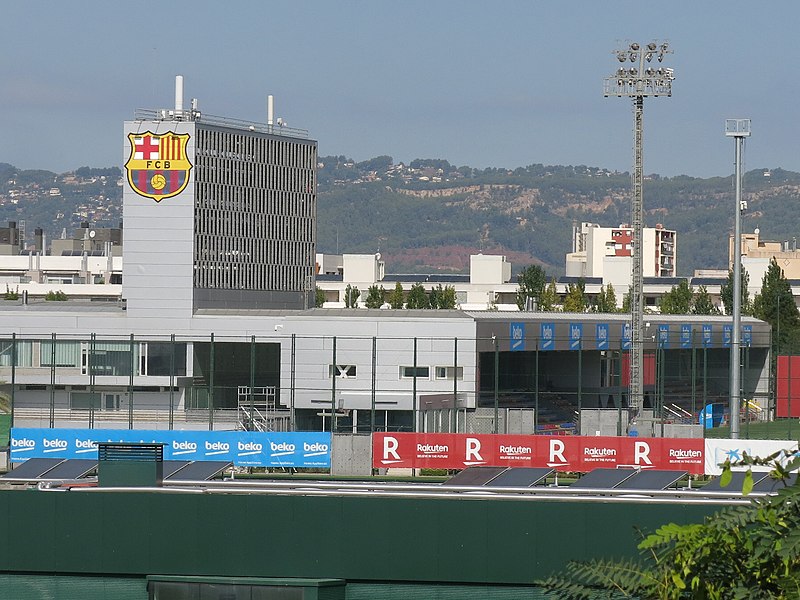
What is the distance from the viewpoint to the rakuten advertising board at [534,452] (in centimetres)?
4550

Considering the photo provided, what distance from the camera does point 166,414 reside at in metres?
64.1

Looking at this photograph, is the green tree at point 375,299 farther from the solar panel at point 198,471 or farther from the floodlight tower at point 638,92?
the solar panel at point 198,471

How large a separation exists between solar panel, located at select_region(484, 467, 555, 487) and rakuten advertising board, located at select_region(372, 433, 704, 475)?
671 inches

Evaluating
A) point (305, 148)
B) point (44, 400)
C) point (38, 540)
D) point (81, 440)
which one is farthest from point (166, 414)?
point (38, 540)

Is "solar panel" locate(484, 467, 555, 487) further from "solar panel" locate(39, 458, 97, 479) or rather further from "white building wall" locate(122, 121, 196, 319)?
"white building wall" locate(122, 121, 196, 319)

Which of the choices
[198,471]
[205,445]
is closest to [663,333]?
[205,445]

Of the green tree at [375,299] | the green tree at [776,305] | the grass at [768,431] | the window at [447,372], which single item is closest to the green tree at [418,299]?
the green tree at [375,299]

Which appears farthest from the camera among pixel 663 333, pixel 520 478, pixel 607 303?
pixel 607 303

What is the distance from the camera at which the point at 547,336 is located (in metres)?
76.2

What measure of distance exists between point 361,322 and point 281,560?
161 feet

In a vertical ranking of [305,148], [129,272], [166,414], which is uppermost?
[305,148]

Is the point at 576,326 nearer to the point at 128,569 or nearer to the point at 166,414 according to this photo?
the point at 166,414

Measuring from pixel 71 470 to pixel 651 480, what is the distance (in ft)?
37.3

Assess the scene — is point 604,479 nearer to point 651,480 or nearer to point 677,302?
point 651,480
